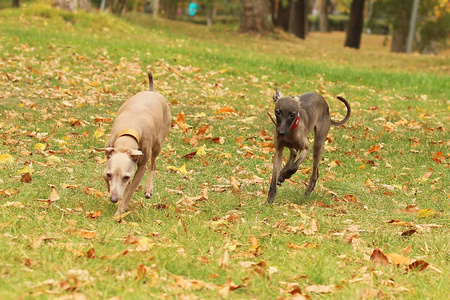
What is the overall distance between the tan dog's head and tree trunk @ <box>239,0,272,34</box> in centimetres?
2107

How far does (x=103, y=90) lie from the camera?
11625 mm

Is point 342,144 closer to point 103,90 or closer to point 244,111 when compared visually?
point 244,111

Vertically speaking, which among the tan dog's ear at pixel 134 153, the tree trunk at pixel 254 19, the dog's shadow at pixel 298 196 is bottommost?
the dog's shadow at pixel 298 196

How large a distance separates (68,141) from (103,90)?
370 centimetres

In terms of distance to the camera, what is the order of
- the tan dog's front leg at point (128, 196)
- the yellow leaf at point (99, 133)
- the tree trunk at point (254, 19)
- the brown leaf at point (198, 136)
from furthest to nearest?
the tree trunk at point (254, 19), the brown leaf at point (198, 136), the yellow leaf at point (99, 133), the tan dog's front leg at point (128, 196)

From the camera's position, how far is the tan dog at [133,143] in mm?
Answer: 5141

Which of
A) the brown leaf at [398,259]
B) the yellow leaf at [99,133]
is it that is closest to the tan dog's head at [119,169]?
the brown leaf at [398,259]

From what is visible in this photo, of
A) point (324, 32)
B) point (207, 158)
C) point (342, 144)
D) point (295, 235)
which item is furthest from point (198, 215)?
point (324, 32)

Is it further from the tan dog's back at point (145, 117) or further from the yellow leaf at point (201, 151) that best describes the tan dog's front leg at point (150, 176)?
the yellow leaf at point (201, 151)

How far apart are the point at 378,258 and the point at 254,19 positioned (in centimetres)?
2216

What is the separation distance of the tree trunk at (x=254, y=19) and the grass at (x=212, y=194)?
1097 centimetres

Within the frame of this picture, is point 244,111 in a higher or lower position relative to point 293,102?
lower

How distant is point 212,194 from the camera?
6.46 metres

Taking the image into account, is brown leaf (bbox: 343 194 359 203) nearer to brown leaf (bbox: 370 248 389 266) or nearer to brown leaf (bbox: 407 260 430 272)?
brown leaf (bbox: 370 248 389 266)
